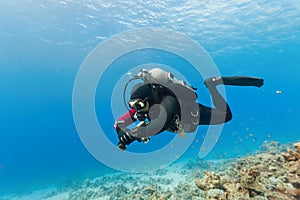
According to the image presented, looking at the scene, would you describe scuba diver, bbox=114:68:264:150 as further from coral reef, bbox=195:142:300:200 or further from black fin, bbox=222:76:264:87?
coral reef, bbox=195:142:300:200

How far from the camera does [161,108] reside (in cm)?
382

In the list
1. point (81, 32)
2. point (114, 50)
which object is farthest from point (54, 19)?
point (114, 50)

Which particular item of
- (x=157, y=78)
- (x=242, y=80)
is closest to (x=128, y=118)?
(x=157, y=78)

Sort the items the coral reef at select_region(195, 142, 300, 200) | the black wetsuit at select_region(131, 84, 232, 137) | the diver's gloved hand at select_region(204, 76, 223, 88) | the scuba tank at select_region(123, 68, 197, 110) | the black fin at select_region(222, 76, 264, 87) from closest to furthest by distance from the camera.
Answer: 1. the black wetsuit at select_region(131, 84, 232, 137)
2. the scuba tank at select_region(123, 68, 197, 110)
3. the coral reef at select_region(195, 142, 300, 200)
4. the black fin at select_region(222, 76, 264, 87)
5. the diver's gloved hand at select_region(204, 76, 223, 88)

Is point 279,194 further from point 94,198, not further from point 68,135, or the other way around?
point 68,135

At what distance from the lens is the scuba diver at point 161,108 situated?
3.65 meters

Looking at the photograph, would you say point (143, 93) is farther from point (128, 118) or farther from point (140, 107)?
point (128, 118)

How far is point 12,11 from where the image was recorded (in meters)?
21.6

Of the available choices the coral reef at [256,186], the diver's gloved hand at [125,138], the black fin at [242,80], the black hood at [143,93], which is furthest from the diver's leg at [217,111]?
the diver's gloved hand at [125,138]

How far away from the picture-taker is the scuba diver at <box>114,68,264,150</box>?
3652 mm

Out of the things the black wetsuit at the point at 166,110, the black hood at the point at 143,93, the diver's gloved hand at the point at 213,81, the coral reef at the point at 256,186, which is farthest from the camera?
the diver's gloved hand at the point at 213,81

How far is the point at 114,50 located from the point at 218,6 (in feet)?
47.1

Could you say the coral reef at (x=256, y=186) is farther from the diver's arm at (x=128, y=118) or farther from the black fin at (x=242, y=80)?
the diver's arm at (x=128, y=118)

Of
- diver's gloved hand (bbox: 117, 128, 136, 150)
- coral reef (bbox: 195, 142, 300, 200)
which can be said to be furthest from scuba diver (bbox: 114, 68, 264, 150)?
coral reef (bbox: 195, 142, 300, 200)
